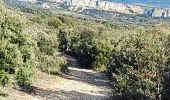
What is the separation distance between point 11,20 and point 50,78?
→ 11.8 meters

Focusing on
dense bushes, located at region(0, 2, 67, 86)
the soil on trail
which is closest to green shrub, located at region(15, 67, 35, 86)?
dense bushes, located at region(0, 2, 67, 86)

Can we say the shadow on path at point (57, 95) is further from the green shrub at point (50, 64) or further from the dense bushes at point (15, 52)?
the green shrub at point (50, 64)

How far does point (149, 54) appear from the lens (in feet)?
105

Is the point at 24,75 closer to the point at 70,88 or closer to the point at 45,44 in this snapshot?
the point at 70,88

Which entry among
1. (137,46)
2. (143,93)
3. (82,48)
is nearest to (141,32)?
(137,46)

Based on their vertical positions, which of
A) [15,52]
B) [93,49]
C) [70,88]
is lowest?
[93,49]

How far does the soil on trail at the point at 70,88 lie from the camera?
37.4m

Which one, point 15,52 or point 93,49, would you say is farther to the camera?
point 93,49

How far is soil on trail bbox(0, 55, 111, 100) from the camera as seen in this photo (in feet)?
123

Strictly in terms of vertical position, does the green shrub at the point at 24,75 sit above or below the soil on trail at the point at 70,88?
above

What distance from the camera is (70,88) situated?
1716 inches

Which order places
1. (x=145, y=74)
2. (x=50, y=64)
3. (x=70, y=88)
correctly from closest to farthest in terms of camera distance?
(x=145, y=74) < (x=70, y=88) < (x=50, y=64)

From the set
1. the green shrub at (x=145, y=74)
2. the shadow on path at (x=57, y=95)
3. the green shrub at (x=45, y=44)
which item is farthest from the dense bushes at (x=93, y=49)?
the green shrub at (x=145, y=74)

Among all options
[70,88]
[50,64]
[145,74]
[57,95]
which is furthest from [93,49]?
[145,74]
